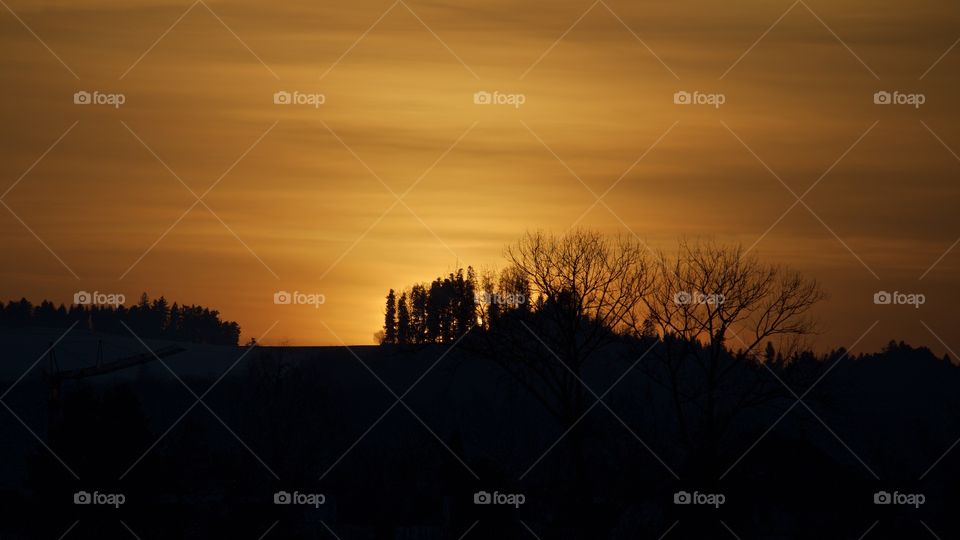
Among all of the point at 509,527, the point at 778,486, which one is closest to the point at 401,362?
the point at 778,486

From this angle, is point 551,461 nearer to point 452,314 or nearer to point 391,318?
point 452,314

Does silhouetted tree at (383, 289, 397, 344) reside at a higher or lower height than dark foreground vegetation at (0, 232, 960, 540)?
higher

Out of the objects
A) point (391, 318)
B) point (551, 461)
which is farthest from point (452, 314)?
point (391, 318)

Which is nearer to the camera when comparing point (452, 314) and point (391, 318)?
point (452, 314)

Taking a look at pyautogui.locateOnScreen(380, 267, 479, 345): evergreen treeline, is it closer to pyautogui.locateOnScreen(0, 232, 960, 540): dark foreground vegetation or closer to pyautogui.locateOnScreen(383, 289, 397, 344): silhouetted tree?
pyautogui.locateOnScreen(0, 232, 960, 540): dark foreground vegetation

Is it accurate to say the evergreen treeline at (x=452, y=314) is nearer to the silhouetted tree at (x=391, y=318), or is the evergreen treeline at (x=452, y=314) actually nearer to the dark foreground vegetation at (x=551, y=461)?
the dark foreground vegetation at (x=551, y=461)

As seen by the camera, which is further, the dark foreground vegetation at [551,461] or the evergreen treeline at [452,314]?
the evergreen treeline at [452,314]

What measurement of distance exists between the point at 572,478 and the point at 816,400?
17263 millimetres

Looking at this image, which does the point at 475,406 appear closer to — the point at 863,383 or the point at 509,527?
the point at 863,383

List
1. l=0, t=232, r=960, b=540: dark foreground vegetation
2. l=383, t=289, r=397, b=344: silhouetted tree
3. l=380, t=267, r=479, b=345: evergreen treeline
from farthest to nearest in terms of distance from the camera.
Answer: l=383, t=289, r=397, b=344: silhouetted tree
l=380, t=267, r=479, b=345: evergreen treeline
l=0, t=232, r=960, b=540: dark foreground vegetation

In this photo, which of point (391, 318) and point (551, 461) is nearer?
point (551, 461)

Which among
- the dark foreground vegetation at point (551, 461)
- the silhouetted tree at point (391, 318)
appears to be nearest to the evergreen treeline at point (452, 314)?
the dark foreground vegetation at point (551, 461)

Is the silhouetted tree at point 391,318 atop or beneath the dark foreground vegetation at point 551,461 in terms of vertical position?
atop

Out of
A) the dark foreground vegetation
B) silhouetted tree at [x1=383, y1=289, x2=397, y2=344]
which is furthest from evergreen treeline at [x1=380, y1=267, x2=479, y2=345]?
silhouetted tree at [x1=383, y1=289, x2=397, y2=344]
